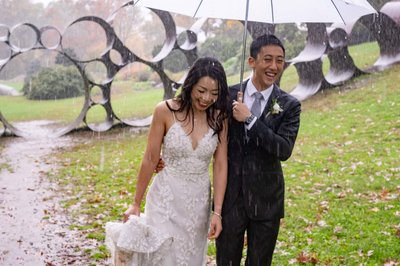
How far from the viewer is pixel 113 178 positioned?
402 inches

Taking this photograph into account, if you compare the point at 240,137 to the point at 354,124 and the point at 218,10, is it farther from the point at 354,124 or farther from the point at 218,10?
the point at 354,124

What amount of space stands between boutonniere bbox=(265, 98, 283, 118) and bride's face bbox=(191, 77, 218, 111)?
368mm

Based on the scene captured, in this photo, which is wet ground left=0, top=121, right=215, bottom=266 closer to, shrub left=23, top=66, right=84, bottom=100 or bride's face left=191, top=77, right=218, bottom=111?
bride's face left=191, top=77, right=218, bottom=111

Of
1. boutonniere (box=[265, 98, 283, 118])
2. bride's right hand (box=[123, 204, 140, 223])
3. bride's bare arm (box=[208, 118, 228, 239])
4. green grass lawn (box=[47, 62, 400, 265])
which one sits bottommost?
green grass lawn (box=[47, 62, 400, 265])

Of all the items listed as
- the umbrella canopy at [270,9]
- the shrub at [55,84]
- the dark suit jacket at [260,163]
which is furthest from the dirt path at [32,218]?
the shrub at [55,84]

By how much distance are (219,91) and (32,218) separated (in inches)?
200

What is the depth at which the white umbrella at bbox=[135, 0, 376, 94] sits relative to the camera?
428 centimetres

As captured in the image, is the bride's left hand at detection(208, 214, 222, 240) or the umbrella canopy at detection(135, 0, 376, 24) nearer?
the bride's left hand at detection(208, 214, 222, 240)

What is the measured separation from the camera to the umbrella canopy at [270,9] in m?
4.29

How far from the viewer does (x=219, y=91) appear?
3.85m

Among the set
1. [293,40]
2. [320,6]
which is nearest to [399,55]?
[293,40]

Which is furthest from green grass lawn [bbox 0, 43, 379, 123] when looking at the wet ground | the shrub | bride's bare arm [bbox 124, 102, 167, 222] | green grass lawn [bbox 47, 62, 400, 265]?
bride's bare arm [bbox 124, 102, 167, 222]

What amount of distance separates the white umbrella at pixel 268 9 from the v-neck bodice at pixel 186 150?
2.10ft

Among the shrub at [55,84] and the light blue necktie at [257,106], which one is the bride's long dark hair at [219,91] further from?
the shrub at [55,84]
